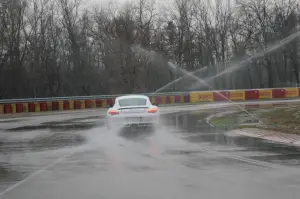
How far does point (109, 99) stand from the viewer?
4466 cm

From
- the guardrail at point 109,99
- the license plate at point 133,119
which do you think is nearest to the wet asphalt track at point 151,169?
the license plate at point 133,119

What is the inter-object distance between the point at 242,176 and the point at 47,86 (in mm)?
54757

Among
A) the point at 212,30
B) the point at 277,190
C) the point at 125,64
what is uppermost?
the point at 212,30

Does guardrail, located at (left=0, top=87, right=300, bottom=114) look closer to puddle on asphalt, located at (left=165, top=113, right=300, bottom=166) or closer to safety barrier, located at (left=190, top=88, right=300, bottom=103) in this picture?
safety barrier, located at (left=190, top=88, right=300, bottom=103)

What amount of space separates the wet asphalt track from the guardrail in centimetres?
2906

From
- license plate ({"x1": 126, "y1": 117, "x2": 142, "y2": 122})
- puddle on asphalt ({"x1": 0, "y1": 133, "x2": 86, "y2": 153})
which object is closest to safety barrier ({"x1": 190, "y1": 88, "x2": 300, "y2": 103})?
license plate ({"x1": 126, "y1": 117, "x2": 142, "y2": 122})

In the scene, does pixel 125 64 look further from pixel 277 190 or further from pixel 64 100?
pixel 277 190

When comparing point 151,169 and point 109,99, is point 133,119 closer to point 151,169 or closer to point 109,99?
point 151,169

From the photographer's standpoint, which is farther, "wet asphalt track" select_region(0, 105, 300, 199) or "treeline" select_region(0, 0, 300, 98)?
"treeline" select_region(0, 0, 300, 98)

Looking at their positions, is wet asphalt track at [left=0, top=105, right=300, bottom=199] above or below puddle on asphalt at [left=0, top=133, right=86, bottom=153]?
below

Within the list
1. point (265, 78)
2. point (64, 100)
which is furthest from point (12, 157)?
point (265, 78)

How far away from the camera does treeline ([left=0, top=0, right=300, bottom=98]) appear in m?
59.7

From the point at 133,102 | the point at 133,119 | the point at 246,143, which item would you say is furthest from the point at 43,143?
the point at 246,143

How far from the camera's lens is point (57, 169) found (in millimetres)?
9648
